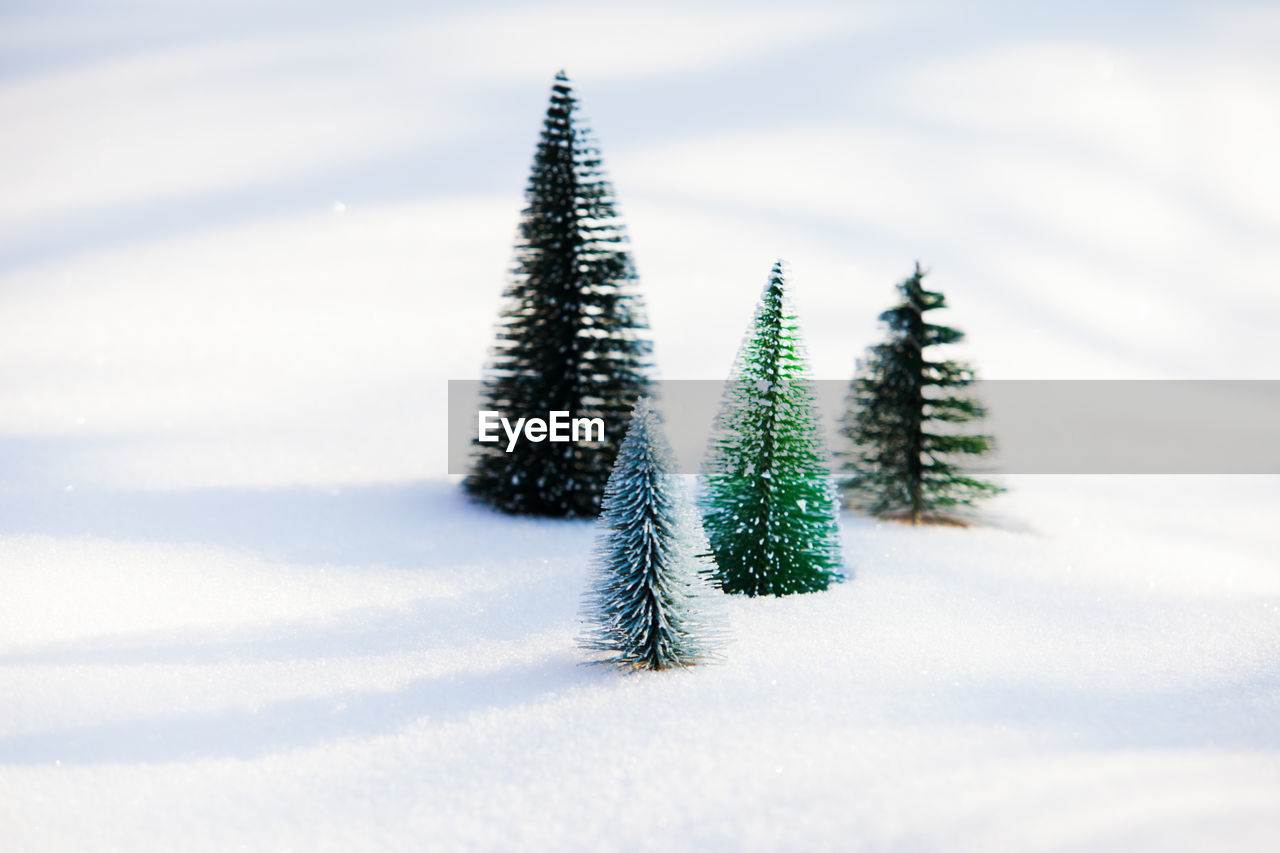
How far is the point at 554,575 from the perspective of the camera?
1091 cm

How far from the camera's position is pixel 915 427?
559 inches

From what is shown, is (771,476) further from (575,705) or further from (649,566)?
(575,705)

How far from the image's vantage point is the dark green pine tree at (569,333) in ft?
44.2

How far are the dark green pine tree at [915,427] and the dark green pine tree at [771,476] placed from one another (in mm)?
4504

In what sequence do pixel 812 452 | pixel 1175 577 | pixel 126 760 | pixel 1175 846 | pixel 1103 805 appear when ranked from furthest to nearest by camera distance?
pixel 1175 577 < pixel 812 452 < pixel 126 760 < pixel 1103 805 < pixel 1175 846

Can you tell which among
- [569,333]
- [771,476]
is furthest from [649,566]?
[569,333]

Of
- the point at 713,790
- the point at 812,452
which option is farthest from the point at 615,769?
the point at 812,452

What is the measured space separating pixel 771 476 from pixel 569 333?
15.5 ft

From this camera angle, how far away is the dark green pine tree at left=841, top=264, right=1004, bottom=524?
14.1 m

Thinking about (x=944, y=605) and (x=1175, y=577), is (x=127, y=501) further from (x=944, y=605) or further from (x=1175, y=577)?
(x=1175, y=577)

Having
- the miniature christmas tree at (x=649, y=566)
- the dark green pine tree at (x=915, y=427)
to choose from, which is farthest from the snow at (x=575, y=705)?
the dark green pine tree at (x=915, y=427)

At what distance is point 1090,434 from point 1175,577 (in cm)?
796

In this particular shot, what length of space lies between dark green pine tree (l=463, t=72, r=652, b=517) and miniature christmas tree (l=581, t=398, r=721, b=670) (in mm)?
5163

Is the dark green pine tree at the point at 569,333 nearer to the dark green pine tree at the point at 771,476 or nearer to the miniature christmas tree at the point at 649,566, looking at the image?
the dark green pine tree at the point at 771,476
